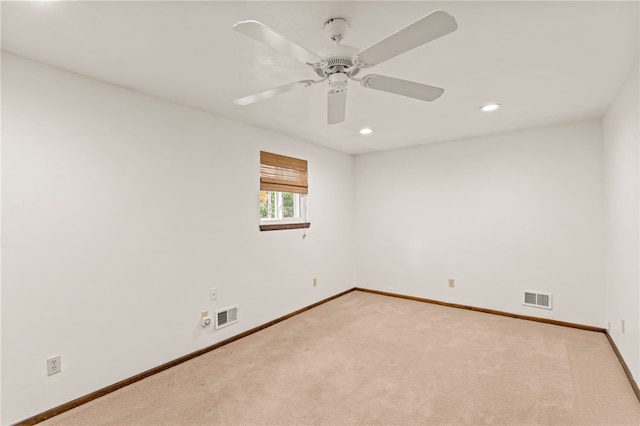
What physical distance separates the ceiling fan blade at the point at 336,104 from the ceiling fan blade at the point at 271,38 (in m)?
0.28

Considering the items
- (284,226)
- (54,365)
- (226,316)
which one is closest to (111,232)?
(54,365)

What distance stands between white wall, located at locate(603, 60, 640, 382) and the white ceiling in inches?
10.5

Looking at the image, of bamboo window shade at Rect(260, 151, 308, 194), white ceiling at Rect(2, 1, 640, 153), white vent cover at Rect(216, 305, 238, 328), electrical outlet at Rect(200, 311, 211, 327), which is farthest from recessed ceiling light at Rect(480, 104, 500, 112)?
electrical outlet at Rect(200, 311, 211, 327)

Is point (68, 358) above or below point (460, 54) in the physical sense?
below

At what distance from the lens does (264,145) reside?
3584 mm

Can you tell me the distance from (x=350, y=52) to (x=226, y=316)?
267 centimetres

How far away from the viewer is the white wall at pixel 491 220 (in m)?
3.42

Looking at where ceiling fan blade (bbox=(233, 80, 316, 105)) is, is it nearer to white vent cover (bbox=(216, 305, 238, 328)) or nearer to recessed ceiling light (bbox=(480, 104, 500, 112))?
recessed ceiling light (bbox=(480, 104, 500, 112))

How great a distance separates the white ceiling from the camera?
4.88 ft

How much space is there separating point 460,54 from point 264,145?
2.27m

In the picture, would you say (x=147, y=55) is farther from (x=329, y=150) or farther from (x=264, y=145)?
(x=329, y=150)

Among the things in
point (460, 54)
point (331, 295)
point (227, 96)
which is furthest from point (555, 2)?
point (331, 295)

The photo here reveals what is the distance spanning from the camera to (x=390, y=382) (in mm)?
2357

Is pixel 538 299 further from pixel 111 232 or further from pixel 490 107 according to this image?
pixel 111 232
